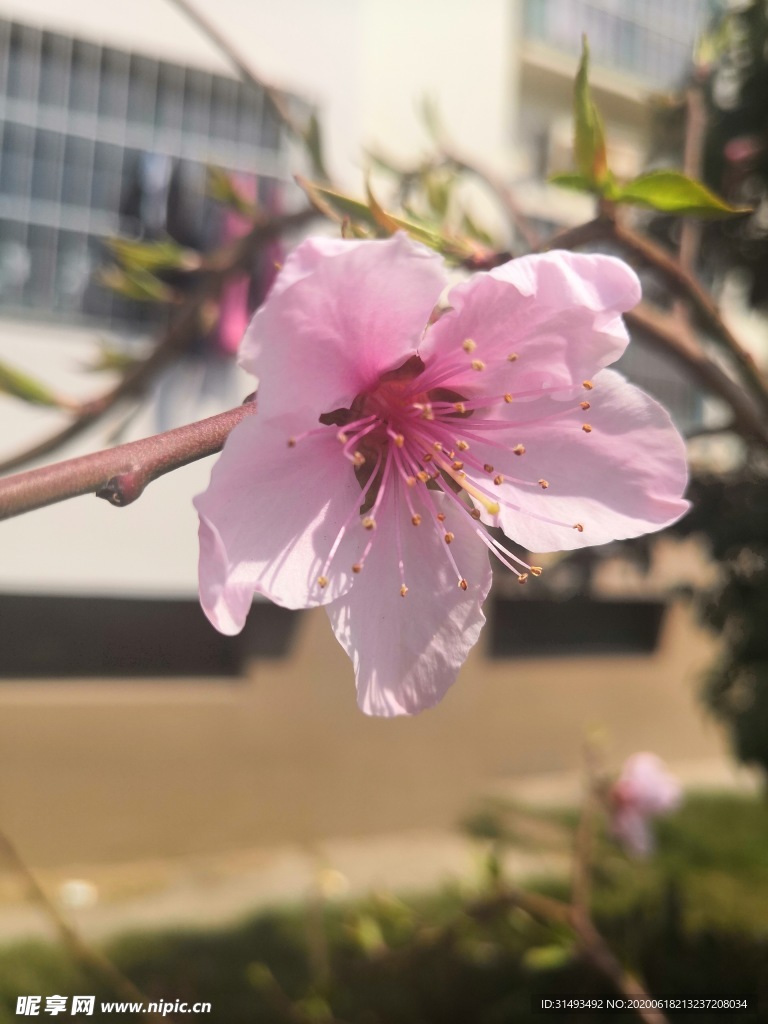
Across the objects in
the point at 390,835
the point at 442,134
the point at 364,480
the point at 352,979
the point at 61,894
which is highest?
the point at 442,134

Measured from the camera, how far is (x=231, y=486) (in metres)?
0.32

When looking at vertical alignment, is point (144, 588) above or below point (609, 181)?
below

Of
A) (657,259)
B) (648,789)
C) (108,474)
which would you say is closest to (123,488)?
(108,474)

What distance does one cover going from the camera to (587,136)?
1.46ft

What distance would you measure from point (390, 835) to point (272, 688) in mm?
872

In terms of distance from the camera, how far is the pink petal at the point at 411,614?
1.26 ft

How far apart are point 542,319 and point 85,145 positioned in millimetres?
2987

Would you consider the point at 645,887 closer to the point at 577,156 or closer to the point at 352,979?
the point at 352,979

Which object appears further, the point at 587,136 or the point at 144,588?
the point at 144,588

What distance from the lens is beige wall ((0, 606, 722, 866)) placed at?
8.98ft

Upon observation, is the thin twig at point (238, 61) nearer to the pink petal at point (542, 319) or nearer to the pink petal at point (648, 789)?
the pink petal at point (542, 319)

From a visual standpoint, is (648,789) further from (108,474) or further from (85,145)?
(85,145)

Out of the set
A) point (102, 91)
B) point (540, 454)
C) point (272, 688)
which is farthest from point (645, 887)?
point (102, 91)

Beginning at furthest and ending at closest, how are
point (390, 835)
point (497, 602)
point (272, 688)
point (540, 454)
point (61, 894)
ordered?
point (497, 602), point (390, 835), point (272, 688), point (61, 894), point (540, 454)
